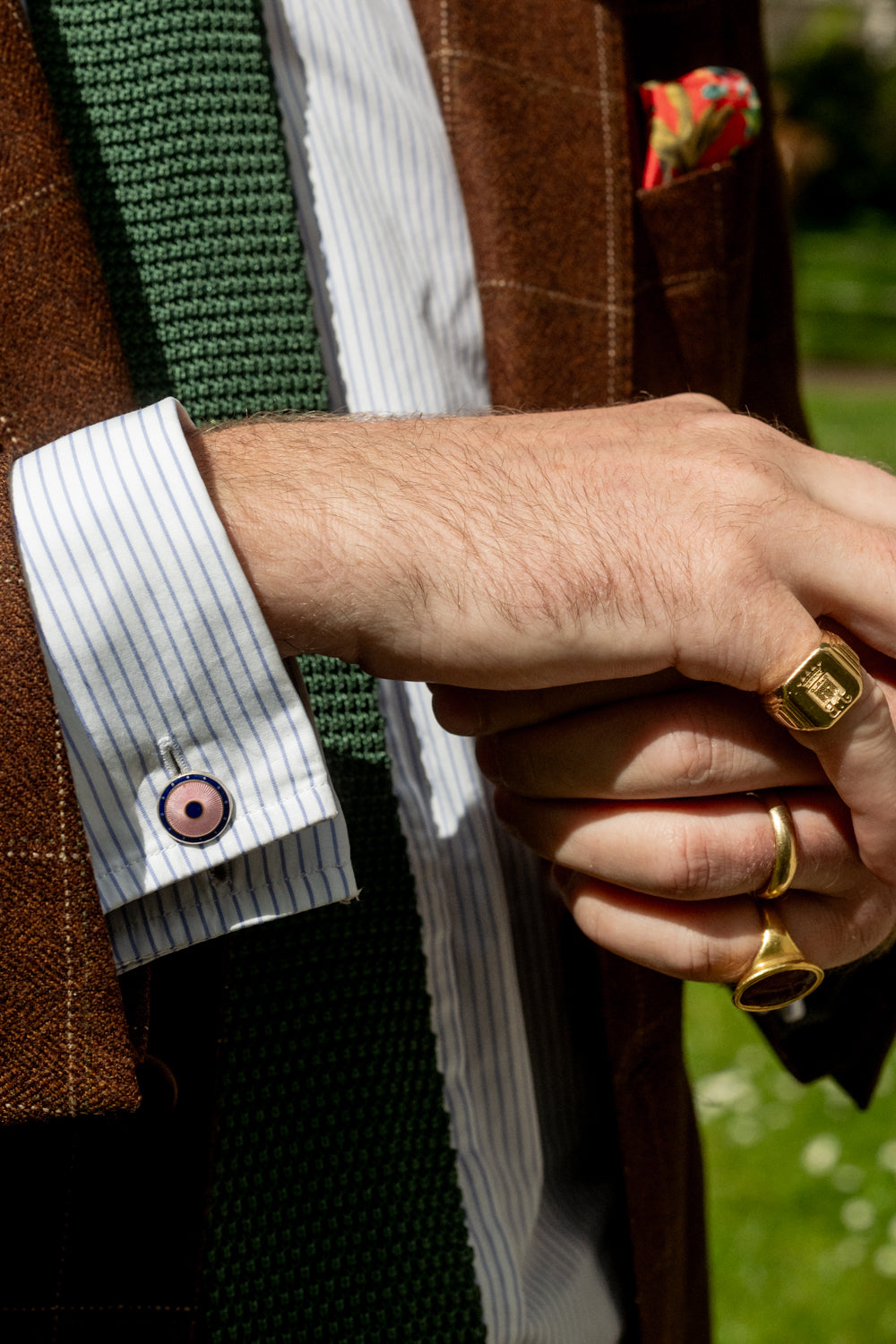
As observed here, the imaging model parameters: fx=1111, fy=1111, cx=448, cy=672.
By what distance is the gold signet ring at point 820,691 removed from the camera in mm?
889

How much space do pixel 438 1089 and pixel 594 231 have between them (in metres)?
1.02

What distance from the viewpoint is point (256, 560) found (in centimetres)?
88

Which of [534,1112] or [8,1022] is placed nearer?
[8,1022]

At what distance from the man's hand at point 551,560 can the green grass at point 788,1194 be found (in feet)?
Result: 8.36

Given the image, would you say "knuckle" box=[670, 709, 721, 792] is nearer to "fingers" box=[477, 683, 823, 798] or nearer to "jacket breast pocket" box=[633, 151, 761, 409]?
"fingers" box=[477, 683, 823, 798]

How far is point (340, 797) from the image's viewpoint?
1.12 metres

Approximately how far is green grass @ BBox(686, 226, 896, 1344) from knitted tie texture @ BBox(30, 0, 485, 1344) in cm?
226

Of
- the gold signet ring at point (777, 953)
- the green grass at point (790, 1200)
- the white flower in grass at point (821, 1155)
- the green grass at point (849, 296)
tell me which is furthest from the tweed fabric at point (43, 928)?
the green grass at point (849, 296)

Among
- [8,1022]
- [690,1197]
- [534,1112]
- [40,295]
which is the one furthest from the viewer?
[690,1197]

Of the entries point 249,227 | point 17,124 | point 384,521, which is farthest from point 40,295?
point 384,521

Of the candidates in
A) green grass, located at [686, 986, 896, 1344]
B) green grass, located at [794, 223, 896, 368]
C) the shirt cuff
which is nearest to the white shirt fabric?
the shirt cuff

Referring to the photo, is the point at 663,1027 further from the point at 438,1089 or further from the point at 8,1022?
the point at 8,1022

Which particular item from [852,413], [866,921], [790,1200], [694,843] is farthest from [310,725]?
[852,413]

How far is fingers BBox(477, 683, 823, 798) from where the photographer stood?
0.95 meters
